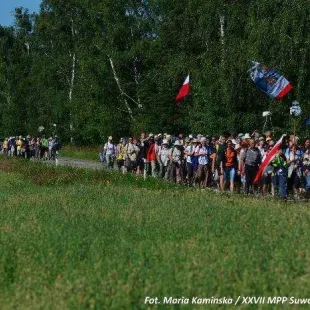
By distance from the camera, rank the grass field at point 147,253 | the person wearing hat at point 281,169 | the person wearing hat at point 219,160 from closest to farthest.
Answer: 1. the grass field at point 147,253
2. the person wearing hat at point 281,169
3. the person wearing hat at point 219,160

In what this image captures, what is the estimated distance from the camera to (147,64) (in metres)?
59.7

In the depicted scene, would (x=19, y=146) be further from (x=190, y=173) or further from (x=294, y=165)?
(x=294, y=165)

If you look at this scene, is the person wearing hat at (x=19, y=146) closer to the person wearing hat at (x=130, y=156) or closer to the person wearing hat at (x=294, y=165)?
the person wearing hat at (x=130, y=156)

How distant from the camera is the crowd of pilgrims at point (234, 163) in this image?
81.4 ft

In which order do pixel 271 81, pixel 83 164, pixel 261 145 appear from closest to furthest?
1. pixel 261 145
2. pixel 271 81
3. pixel 83 164

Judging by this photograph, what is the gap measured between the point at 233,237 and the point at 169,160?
20307 mm

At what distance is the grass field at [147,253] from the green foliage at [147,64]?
18.5 metres

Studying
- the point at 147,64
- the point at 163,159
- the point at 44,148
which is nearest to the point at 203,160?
the point at 163,159

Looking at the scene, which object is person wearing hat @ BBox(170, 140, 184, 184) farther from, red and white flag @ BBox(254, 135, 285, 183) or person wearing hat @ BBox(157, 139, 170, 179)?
red and white flag @ BBox(254, 135, 285, 183)

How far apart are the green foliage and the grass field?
18.5 meters

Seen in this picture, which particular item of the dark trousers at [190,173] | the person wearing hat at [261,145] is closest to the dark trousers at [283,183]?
the person wearing hat at [261,145]

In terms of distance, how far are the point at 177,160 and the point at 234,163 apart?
4730 mm

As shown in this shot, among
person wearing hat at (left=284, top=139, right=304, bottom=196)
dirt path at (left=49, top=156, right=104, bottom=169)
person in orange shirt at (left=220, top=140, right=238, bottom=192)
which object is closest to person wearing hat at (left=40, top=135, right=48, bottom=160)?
dirt path at (left=49, top=156, right=104, bottom=169)

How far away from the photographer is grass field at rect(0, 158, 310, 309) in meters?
8.84
